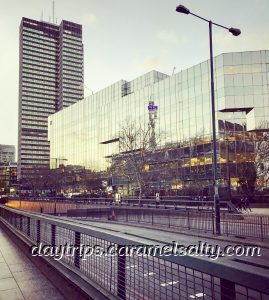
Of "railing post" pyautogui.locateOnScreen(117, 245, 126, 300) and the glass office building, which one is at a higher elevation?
the glass office building

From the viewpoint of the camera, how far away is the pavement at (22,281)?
5.42m

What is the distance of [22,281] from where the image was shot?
247 inches

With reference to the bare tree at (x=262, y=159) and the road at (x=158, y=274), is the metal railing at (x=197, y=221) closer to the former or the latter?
the road at (x=158, y=274)

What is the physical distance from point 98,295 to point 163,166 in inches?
2245

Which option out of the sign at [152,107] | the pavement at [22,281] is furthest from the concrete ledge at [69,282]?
the sign at [152,107]

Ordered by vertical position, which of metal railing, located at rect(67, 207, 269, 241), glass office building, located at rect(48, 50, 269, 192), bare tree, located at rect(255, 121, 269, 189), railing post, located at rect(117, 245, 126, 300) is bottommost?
metal railing, located at rect(67, 207, 269, 241)

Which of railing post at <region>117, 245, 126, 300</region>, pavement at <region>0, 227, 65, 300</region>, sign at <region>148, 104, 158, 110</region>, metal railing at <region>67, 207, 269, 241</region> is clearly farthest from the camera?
sign at <region>148, 104, 158, 110</region>

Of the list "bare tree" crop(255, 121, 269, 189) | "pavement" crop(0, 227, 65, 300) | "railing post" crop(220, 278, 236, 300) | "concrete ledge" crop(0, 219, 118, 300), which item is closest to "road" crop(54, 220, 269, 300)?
"railing post" crop(220, 278, 236, 300)

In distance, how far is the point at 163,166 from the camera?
6147 centimetres

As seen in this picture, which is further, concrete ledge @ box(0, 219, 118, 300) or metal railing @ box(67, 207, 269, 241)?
metal railing @ box(67, 207, 269, 241)

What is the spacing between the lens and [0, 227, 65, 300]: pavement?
542cm

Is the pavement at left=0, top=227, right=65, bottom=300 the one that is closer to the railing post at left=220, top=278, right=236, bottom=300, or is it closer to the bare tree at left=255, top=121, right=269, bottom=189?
the railing post at left=220, top=278, right=236, bottom=300

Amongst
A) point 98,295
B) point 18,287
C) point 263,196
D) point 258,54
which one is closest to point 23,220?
point 18,287

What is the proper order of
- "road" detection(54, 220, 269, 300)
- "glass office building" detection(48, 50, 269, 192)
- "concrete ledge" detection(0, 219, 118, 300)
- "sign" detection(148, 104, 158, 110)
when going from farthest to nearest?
"sign" detection(148, 104, 158, 110) < "glass office building" detection(48, 50, 269, 192) < "concrete ledge" detection(0, 219, 118, 300) < "road" detection(54, 220, 269, 300)
